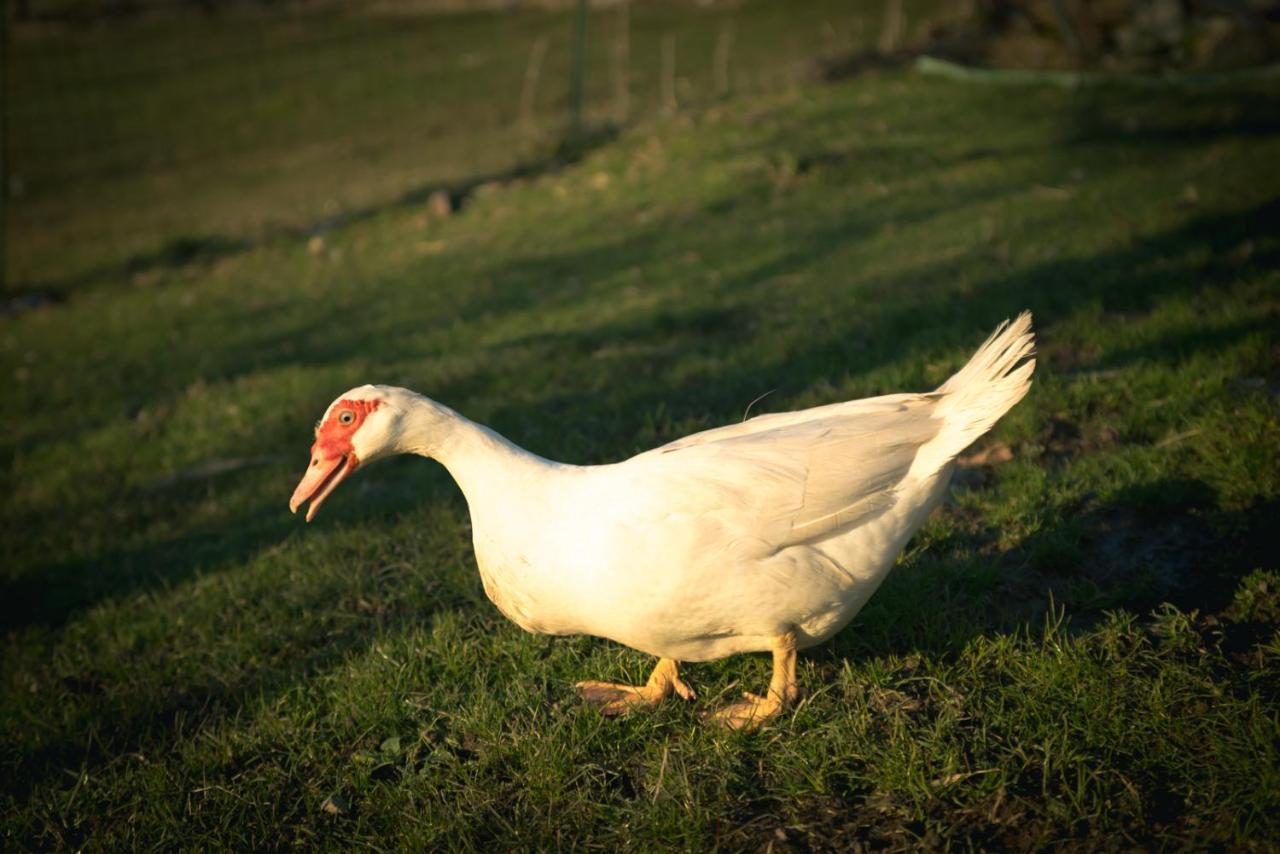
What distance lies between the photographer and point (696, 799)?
2.75 meters

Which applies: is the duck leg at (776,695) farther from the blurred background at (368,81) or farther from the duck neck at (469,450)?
the blurred background at (368,81)

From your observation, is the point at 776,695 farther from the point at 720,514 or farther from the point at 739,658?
the point at 720,514

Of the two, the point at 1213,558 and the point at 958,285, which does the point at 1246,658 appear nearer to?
the point at 1213,558

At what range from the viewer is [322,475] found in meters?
3.18

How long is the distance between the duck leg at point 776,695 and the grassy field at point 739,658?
0.22 ft

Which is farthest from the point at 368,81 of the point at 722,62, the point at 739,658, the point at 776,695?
the point at 776,695

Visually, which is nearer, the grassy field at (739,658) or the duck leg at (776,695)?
the grassy field at (739,658)

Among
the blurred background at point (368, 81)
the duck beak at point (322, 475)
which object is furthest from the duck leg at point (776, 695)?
the blurred background at point (368, 81)

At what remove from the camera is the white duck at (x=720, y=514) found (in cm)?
289

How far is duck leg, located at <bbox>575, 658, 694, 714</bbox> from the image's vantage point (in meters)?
3.24

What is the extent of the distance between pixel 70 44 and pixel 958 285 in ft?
110

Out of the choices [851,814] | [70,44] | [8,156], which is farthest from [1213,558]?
[70,44]

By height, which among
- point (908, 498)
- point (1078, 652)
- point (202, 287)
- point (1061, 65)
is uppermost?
point (1061, 65)

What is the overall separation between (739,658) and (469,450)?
1.21m
